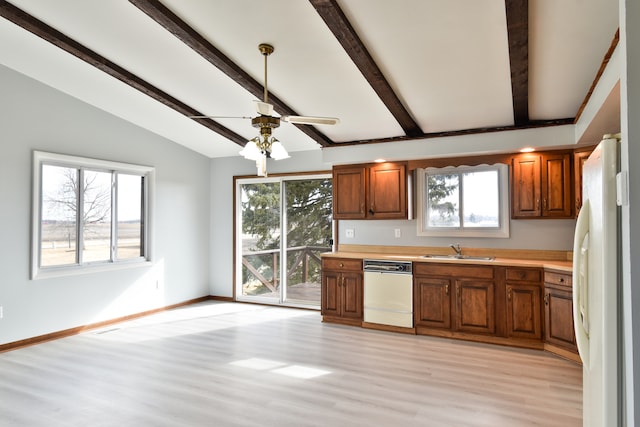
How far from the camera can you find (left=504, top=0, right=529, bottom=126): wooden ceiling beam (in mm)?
2662

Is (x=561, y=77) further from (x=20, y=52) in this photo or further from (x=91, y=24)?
(x=20, y=52)

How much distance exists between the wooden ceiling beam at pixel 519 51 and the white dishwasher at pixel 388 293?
6.77ft

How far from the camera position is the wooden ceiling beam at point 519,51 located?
2.66m

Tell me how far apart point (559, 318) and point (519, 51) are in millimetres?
2514

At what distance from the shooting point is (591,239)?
1.70m

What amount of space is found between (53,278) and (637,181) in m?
5.19

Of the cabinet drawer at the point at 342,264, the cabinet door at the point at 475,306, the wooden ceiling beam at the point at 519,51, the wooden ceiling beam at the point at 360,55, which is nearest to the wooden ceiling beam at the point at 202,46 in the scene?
the wooden ceiling beam at the point at 360,55

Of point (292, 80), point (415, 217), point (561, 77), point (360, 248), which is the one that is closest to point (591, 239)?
point (561, 77)

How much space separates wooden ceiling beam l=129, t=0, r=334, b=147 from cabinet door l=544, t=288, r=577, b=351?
3.35m

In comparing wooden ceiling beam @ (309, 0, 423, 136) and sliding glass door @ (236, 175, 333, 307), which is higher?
wooden ceiling beam @ (309, 0, 423, 136)

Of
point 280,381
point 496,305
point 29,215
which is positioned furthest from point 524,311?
point 29,215

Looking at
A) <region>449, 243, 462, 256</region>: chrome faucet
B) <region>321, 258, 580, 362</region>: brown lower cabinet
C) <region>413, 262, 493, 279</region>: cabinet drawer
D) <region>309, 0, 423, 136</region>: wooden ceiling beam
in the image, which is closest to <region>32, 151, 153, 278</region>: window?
<region>321, 258, 580, 362</region>: brown lower cabinet

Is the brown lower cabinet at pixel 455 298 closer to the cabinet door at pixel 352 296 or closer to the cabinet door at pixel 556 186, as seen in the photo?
the cabinet door at pixel 352 296

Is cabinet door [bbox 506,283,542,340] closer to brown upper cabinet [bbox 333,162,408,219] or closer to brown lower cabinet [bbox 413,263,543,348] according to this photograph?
brown lower cabinet [bbox 413,263,543,348]
